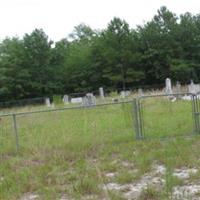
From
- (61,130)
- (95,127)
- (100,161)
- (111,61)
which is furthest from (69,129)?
(111,61)

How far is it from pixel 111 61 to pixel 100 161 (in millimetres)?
53993

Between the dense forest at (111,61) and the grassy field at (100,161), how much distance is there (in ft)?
155

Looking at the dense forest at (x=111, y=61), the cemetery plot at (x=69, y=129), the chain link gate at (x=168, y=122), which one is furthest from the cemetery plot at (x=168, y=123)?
the dense forest at (x=111, y=61)

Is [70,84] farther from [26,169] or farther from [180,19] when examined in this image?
[26,169]

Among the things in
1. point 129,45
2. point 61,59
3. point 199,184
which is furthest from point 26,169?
point 61,59

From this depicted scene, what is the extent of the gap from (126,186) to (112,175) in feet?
3.04

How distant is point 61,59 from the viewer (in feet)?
230

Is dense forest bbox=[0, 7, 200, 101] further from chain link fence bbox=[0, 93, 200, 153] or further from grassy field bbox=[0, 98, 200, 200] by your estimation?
grassy field bbox=[0, 98, 200, 200]

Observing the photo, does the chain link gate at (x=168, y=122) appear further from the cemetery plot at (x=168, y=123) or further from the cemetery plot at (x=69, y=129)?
the cemetery plot at (x=69, y=129)

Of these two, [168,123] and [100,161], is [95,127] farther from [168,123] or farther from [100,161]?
[100,161]

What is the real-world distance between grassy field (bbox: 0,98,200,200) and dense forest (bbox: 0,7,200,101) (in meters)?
47.2

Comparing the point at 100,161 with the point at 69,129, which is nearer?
the point at 100,161

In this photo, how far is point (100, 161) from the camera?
9.81 meters

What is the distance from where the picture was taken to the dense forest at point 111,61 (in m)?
63.0
